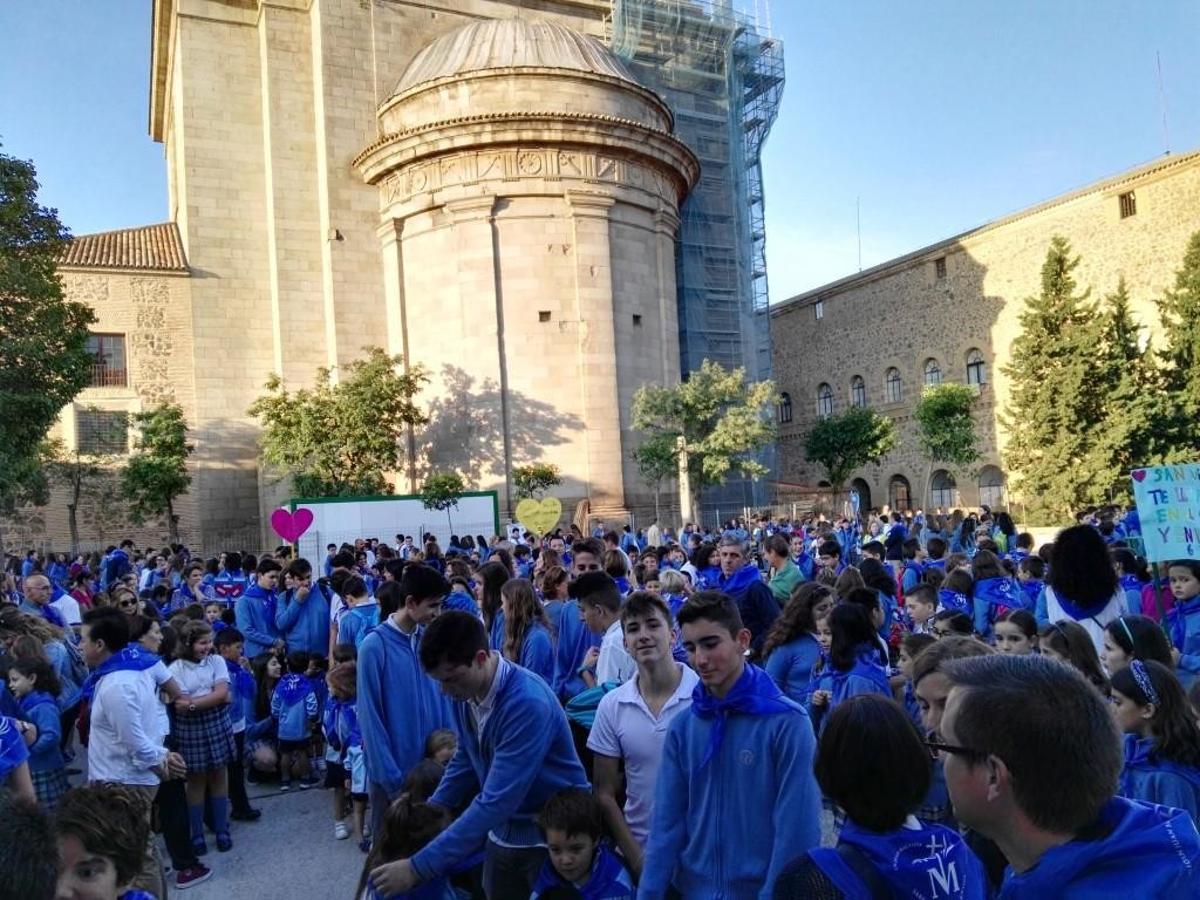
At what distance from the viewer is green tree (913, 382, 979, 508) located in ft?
113

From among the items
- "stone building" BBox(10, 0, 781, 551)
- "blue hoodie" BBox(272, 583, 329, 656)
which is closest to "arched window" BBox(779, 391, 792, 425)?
"stone building" BBox(10, 0, 781, 551)

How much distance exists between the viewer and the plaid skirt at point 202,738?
6977 millimetres

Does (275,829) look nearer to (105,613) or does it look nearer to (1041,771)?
(105,613)

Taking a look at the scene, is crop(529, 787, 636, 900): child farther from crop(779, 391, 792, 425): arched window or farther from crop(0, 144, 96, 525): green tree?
crop(779, 391, 792, 425): arched window

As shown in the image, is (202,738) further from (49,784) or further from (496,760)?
(496,760)

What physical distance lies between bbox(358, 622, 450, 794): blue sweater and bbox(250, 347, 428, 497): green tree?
2197 centimetres

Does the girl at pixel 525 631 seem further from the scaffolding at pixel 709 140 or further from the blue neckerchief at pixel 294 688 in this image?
the scaffolding at pixel 709 140

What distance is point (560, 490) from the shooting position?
1120 inches

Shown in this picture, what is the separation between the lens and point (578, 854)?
3471mm

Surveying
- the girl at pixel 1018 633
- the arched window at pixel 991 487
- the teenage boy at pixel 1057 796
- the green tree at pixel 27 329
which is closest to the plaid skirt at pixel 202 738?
the girl at pixel 1018 633

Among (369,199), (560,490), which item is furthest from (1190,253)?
(369,199)

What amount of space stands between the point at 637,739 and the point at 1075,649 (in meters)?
2.45

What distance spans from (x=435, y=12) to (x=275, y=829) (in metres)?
32.2

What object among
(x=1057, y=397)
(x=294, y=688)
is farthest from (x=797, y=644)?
(x=1057, y=397)
